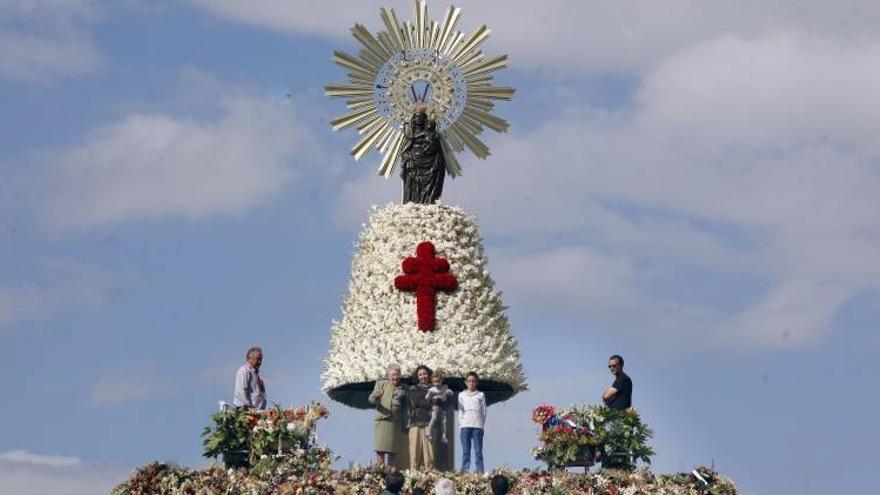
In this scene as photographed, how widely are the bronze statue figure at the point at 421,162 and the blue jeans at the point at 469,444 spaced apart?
7639 millimetres

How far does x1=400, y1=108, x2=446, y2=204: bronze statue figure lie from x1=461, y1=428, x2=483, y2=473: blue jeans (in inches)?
301

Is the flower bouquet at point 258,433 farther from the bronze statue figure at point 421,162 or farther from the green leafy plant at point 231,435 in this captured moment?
the bronze statue figure at point 421,162

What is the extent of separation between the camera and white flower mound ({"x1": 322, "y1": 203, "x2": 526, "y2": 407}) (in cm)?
4028

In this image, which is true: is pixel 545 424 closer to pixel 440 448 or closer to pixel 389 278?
pixel 440 448

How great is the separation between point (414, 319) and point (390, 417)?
349 centimetres

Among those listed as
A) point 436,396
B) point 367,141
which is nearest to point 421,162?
point 367,141

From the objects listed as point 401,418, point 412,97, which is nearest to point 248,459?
point 401,418

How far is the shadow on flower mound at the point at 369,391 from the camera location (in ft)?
133

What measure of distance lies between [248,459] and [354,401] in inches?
266

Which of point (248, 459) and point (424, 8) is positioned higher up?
point (424, 8)

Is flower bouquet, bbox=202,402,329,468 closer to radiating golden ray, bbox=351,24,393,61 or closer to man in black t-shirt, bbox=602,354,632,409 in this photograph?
man in black t-shirt, bbox=602,354,632,409

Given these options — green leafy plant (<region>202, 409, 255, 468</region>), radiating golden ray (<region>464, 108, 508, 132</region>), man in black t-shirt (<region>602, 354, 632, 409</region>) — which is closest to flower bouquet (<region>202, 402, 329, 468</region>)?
green leafy plant (<region>202, 409, 255, 468</region>)

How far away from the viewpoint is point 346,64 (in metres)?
Answer: 43.0

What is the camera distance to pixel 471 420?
119 feet
